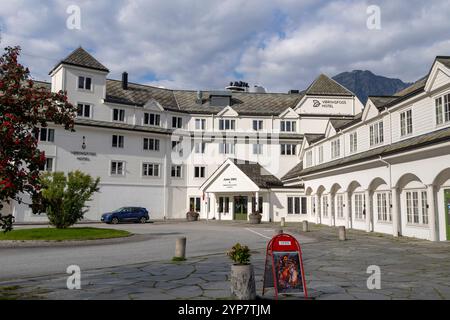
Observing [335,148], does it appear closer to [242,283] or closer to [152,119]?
[152,119]

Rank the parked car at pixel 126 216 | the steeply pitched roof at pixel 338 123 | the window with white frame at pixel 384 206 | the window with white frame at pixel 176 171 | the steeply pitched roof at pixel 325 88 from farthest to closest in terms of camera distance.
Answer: the steeply pitched roof at pixel 325 88
the window with white frame at pixel 176 171
the parked car at pixel 126 216
the steeply pitched roof at pixel 338 123
the window with white frame at pixel 384 206

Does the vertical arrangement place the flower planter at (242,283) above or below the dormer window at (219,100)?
below

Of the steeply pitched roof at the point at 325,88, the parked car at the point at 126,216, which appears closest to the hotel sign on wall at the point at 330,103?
the steeply pitched roof at the point at 325,88

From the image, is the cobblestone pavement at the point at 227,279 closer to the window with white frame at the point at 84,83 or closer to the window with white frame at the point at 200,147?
the window with white frame at the point at 84,83

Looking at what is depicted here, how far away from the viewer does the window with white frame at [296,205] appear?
41.8 meters

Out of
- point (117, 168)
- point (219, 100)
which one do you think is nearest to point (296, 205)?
point (219, 100)

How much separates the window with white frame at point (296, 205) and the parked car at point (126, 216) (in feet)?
48.1

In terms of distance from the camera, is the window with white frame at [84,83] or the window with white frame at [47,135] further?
the window with white frame at [84,83]

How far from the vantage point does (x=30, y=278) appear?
10508 millimetres

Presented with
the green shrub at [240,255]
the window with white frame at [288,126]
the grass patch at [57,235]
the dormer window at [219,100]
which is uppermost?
the dormer window at [219,100]

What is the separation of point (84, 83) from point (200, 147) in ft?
49.0

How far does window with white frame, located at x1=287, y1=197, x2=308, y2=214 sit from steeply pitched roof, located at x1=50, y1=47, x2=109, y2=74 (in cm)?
2387

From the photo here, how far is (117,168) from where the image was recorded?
42.5m

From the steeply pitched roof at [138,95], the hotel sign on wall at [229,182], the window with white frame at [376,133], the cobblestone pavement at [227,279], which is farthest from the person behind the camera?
the steeply pitched roof at [138,95]
